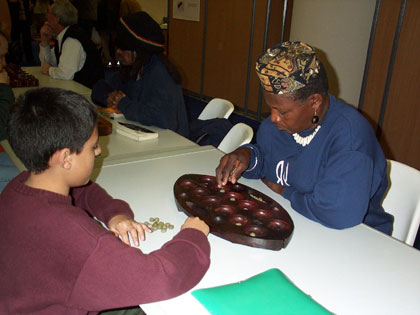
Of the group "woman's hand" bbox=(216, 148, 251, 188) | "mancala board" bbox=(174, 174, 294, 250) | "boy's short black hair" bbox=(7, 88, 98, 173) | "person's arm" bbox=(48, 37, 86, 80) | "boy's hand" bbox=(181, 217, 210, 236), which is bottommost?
"mancala board" bbox=(174, 174, 294, 250)

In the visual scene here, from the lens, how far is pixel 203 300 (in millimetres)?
983

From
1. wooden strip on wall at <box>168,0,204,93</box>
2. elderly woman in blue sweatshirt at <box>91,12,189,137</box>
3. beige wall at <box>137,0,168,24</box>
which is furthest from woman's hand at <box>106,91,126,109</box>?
beige wall at <box>137,0,168,24</box>

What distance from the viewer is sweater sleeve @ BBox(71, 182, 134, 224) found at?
4.40 ft

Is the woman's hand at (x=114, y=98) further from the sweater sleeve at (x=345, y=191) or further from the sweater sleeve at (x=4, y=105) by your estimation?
the sweater sleeve at (x=345, y=191)

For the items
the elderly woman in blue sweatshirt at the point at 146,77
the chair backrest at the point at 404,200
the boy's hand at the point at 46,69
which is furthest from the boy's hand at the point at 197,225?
the boy's hand at the point at 46,69

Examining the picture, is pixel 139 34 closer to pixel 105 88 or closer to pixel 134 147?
pixel 105 88

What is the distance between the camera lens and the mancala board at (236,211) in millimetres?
1224

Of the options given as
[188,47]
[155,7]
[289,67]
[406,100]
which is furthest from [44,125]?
[155,7]

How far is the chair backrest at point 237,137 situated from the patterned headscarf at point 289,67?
0.80 metres

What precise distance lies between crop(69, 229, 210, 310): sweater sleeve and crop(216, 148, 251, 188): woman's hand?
0.58 metres

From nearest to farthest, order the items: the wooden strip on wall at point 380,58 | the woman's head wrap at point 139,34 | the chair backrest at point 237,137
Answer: the chair backrest at point 237,137 → the woman's head wrap at point 139,34 → the wooden strip on wall at point 380,58

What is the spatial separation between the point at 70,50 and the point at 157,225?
9.68 ft

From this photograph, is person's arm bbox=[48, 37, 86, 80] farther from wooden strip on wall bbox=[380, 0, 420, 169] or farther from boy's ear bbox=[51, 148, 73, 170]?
wooden strip on wall bbox=[380, 0, 420, 169]

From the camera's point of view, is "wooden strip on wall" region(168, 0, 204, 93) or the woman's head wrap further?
"wooden strip on wall" region(168, 0, 204, 93)
